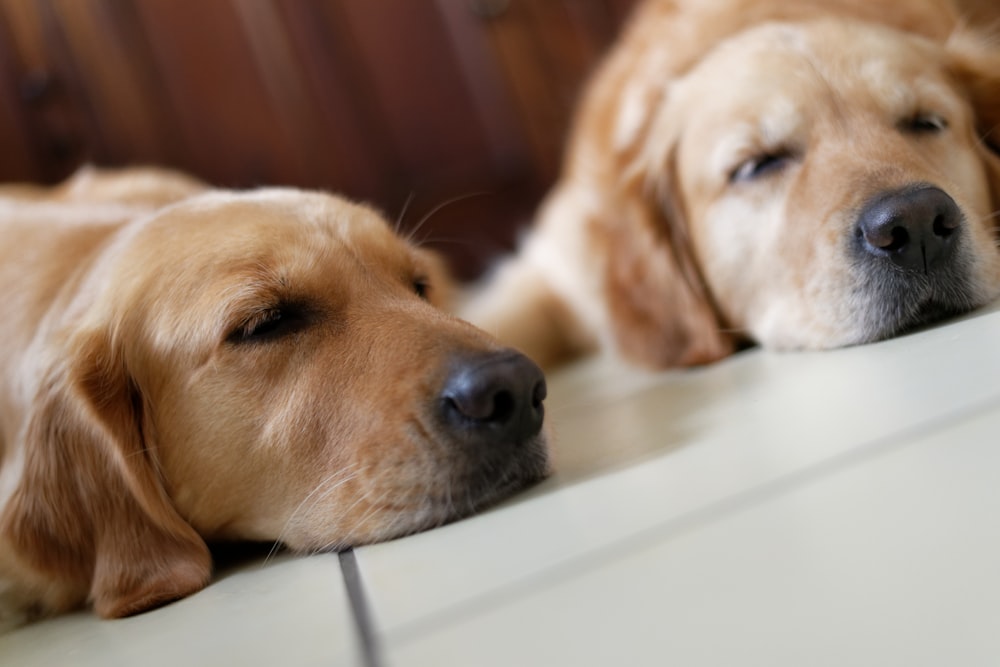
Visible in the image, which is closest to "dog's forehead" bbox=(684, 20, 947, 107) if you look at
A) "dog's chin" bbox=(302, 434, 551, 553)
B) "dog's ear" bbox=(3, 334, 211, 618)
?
"dog's chin" bbox=(302, 434, 551, 553)

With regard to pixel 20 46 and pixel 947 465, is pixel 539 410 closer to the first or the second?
pixel 947 465

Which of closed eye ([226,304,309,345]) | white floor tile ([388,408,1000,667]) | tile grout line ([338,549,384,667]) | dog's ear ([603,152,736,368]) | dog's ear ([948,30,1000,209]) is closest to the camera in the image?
white floor tile ([388,408,1000,667])

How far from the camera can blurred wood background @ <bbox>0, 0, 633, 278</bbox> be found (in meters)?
4.14

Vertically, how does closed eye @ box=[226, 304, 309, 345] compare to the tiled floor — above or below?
above

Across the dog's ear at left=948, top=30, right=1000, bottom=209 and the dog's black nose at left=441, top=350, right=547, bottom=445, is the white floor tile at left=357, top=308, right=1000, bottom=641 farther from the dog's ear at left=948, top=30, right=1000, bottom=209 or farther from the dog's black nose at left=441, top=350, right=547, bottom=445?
the dog's ear at left=948, top=30, right=1000, bottom=209

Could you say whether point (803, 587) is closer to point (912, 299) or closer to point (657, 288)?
point (912, 299)

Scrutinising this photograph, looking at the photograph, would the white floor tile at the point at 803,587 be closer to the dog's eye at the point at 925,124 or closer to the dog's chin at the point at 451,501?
the dog's chin at the point at 451,501

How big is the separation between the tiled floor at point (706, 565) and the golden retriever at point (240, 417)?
7 cm

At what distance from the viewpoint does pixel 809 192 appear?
6.22 feet

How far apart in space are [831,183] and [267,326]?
116cm

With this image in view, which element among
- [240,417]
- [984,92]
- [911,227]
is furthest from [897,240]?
[240,417]

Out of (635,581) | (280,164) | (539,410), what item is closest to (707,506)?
(635,581)

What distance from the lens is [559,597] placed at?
874mm

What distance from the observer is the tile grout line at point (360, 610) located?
34.0 inches
